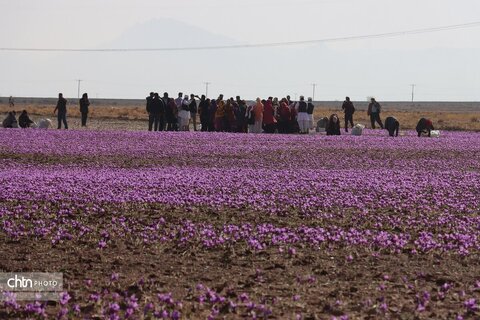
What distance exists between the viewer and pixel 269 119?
4450 centimetres

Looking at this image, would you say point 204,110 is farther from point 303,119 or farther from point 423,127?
point 423,127

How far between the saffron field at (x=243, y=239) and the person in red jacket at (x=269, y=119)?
64.8 feet

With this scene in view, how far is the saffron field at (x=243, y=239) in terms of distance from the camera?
9070 mm

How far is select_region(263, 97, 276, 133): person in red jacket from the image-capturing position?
1735 inches

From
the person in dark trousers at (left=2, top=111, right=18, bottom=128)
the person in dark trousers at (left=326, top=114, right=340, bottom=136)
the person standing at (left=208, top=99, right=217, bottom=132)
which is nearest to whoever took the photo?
the person in dark trousers at (left=326, top=114, right=340, bottom=136)

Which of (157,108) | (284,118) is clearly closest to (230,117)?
(284,118)

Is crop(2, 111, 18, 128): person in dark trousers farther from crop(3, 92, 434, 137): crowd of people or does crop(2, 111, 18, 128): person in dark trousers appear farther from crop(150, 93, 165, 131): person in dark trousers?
crop(150, 93, 165, 131): person in dark trousers

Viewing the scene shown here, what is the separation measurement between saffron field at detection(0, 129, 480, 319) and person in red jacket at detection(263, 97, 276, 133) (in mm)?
19765

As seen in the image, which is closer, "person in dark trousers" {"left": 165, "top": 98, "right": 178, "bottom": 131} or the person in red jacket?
the person in red jacket

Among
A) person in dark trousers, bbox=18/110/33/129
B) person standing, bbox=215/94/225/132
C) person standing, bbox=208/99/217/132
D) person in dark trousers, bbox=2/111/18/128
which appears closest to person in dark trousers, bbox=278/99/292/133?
person standing, bbox=215/94/225/132

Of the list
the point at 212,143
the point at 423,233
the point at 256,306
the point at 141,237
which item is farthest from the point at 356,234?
the point at 212,143

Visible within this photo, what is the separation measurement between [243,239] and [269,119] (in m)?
32.1

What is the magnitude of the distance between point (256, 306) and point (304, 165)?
16.1 m

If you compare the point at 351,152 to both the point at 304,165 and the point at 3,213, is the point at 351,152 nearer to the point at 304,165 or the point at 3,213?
the point at 304,165
